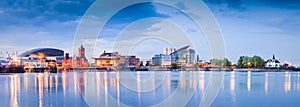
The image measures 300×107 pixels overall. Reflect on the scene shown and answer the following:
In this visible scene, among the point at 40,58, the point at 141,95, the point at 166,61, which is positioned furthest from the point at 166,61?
the point at 141,95

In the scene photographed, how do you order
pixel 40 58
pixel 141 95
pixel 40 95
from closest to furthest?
pixel 141 95 < pixel 40 95 < pixel 40 58

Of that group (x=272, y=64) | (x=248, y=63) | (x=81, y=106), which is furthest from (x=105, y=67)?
(x=81, y=106)

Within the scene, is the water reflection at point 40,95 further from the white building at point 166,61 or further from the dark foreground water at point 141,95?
the white building at point 166,61

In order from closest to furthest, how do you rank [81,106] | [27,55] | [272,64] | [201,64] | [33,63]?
[81,106], [33,63], [27,55], [201,64], [272,64]

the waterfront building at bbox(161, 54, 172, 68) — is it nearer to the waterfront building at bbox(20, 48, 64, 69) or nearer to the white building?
the white building

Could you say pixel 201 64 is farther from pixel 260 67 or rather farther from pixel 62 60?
pixel 62 60

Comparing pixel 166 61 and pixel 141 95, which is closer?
pixel 141 95

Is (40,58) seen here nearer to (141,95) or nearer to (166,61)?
(166,61)

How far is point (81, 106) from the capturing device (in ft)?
35.2

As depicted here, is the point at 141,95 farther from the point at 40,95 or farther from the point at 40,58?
the point at 40,58

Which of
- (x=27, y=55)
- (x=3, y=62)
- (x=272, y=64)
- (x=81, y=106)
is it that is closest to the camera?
(x=81, y=106)

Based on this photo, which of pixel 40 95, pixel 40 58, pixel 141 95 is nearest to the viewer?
pixel 141 95

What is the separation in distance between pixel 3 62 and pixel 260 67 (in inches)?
3009

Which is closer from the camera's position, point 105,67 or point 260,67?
point 260,67
